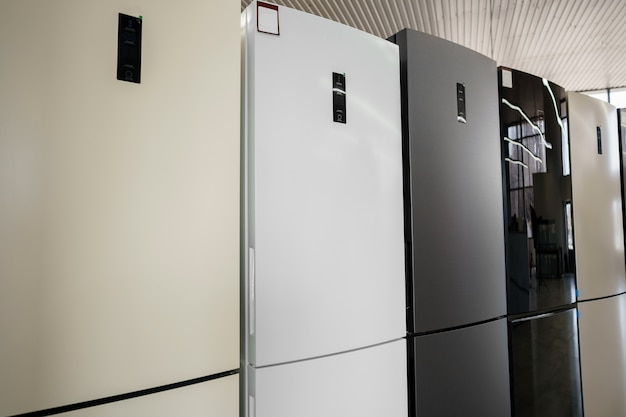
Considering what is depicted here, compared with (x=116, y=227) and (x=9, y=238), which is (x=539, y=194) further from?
(x=9, y=238)

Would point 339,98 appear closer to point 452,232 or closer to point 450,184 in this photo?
point 450,184

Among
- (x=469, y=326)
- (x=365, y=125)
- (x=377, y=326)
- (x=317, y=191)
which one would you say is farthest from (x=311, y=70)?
(x=469, y=326)

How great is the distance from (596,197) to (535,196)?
0.71m

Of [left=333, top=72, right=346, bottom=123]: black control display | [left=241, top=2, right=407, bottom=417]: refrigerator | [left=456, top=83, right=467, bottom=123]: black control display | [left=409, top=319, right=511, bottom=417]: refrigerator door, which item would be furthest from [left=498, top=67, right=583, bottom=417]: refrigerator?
[left=333, top=72, right=346, bottom=123]: black control display

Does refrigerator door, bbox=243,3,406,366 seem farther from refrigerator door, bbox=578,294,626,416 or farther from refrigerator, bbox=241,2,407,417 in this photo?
refrigerator door, bbox=578,294,626,416

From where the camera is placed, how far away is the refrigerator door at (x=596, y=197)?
2186 mm

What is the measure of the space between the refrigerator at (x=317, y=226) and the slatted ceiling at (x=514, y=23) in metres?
2.79

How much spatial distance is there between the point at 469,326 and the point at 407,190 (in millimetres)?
685

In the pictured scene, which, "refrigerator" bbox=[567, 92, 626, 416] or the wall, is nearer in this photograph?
the wall

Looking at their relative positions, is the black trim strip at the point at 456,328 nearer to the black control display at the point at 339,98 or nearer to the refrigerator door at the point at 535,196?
the refrigerator door at the point at 535,196

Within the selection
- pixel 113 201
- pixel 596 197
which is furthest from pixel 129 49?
pixel 596 197

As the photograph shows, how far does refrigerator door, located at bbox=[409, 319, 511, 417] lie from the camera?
148 cm

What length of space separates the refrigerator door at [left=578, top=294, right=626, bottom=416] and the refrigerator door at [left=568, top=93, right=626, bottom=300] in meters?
0.10

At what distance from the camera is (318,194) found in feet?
4.17
